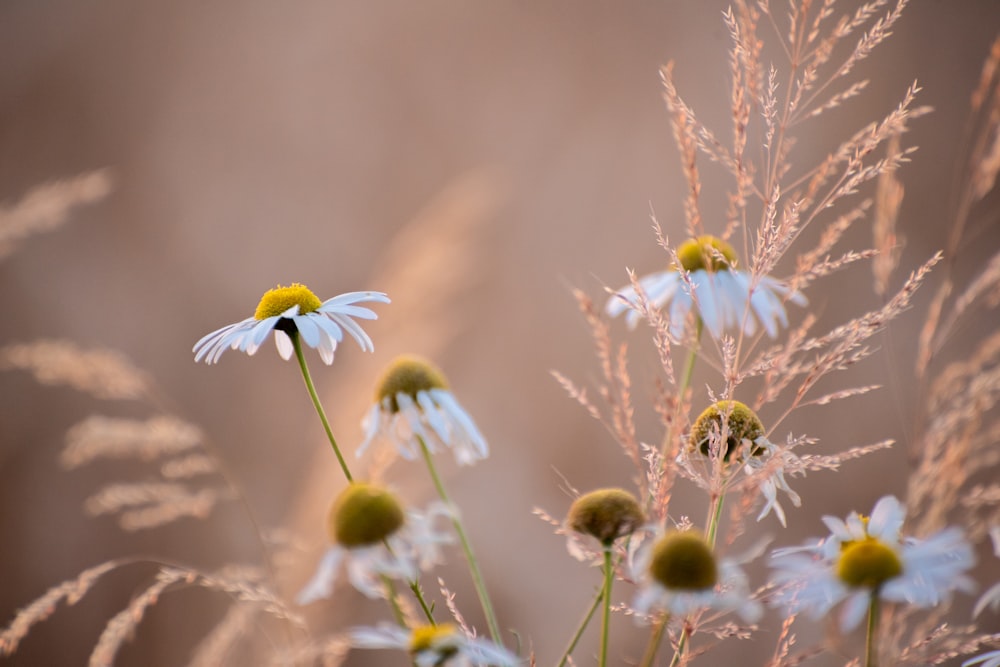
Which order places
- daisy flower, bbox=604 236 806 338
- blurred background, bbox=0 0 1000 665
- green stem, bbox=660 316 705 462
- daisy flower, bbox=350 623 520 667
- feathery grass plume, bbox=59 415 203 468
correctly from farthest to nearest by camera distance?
blurred background, bbox=0 0 1000 665
feathery grass plume, bbox=59 415 203 468
daisy flower, bbox=604 236 806 338
green stem, bbox=660 316 705 462
daisy flower, bbox=350 623 520 667

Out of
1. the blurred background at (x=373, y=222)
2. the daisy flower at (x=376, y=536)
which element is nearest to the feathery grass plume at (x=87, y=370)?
the daisy flower at (x=376, y=536)

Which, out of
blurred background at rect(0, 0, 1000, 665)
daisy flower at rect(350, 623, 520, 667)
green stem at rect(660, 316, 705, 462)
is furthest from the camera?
blurred background at rect(0, 0, 1000, 665)

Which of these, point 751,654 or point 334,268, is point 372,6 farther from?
point 751,654

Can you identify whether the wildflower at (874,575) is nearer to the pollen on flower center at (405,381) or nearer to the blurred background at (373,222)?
the pollen on flower center at (405,381)

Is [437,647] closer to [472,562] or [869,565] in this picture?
[472,562]

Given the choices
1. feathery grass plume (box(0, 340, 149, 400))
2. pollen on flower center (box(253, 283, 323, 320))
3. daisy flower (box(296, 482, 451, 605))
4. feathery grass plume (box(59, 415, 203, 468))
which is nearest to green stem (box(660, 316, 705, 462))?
daisy flower (box(296, 482, 451, 605))

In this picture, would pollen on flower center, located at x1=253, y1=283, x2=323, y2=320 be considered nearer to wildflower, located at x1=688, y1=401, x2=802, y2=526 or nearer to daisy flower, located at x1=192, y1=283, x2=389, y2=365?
daisy flower, located at x1=192, y1=283, x2=389, y2=365

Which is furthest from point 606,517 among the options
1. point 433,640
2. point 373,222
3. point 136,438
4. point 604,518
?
point 373,222
